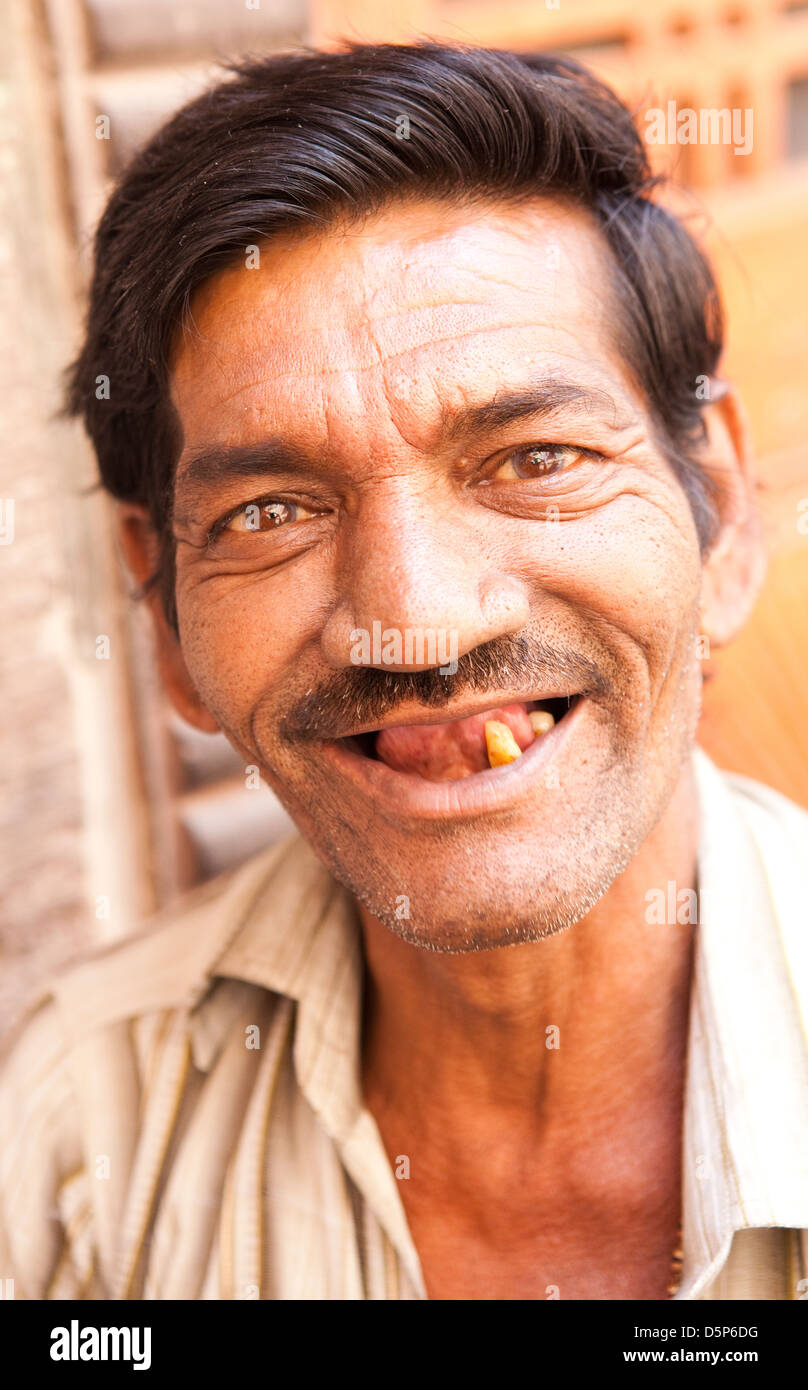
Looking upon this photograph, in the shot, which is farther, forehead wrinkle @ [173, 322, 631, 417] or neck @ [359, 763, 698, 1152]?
neck @ [359, 763, 698, 1152]

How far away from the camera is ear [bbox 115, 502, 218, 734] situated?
5.85 ft

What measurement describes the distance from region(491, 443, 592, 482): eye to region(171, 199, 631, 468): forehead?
0.27 feet

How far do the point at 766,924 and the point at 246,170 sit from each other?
1089mm

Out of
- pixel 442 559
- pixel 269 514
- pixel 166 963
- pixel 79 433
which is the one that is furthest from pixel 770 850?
pixel 79 433

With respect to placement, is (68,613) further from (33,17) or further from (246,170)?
(246,170)

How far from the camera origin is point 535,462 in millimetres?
1382

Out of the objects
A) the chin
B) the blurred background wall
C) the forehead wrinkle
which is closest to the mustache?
the chin

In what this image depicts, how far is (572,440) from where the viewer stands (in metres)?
1.38

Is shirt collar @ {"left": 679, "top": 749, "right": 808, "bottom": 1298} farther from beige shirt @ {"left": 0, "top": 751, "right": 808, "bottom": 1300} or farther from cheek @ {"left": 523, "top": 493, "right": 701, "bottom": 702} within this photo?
cheek @ {"left": 523, "top": 493, "right": 701, "bottom": 702}

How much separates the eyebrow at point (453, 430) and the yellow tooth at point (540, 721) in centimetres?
32

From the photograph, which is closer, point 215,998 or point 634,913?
point 634,913

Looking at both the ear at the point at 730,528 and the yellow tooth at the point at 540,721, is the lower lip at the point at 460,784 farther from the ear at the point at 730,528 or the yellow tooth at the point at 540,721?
the ear at the point at 730,528
